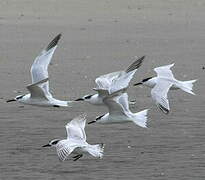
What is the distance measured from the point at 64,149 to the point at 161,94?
3342 millimetres

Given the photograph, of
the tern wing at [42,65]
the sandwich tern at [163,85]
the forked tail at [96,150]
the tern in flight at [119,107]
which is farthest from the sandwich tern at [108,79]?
the forked tail at [96,150]

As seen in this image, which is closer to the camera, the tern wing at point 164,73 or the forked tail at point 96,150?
the forked tail at point 96,150

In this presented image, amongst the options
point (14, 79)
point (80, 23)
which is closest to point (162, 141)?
point (14, 79)

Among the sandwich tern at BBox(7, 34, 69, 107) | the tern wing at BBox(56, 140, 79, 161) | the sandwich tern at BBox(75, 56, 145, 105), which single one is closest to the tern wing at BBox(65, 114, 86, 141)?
the tern wing at BBox(56, 140, 79, 161)

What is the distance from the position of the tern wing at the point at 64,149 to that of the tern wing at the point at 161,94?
94.3 inches

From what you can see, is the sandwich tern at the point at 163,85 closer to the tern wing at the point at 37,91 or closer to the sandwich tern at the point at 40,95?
the sandwich tern at the point at 40,95

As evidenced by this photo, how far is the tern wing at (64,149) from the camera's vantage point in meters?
11.7

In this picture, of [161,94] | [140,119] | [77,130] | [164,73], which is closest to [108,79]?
[164,73]

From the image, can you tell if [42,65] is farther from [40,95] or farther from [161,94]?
[161,94]

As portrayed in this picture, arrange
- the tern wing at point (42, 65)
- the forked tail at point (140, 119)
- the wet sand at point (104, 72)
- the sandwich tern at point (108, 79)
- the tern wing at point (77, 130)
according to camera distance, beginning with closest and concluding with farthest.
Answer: the wet sand at point (104, 72) < the tern wing at point (77, 130) < the forked tail at point (140, 119) < the sandwich tern at point (108, 79) < the tern wing at point (42, 65)

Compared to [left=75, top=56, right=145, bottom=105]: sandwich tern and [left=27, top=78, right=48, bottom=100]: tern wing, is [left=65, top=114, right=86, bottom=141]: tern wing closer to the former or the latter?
[left=75, top=56, right=145, bottom=105]: sandwich tern

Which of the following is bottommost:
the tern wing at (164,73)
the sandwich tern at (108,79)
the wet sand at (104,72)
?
A: the wet sand at (104,72)

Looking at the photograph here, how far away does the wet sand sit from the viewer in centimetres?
1271

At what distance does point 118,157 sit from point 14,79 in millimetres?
6652
